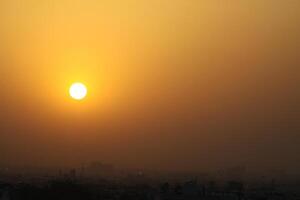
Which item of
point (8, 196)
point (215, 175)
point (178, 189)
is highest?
point (215, 175)

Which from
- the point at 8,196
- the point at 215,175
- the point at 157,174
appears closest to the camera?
the point at 8,196

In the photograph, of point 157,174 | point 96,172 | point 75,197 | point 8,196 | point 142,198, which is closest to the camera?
point 8,196

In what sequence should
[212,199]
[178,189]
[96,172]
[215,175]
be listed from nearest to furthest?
1. [212,199]
2. [178,189]
3. [215,175]
4. [96,172]

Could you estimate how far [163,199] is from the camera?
4209 centimetres

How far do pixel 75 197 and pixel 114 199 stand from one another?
3.79 metres

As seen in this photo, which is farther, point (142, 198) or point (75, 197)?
point (142, 198)

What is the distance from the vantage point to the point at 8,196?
34.8m

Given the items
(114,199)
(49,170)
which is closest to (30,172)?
(49,170)

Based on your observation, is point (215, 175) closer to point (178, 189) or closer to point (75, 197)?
point (178, 189)

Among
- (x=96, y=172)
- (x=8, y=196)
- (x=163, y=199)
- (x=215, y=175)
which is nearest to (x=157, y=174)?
(x=96, y=172)

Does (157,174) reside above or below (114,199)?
above

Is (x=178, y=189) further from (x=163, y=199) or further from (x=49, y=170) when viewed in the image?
(x=49, y=170)

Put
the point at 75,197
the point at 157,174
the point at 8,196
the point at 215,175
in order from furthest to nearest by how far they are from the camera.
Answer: the point at 157,174 < the point at 215,175 < the point at 75,197 < the point at 8,196

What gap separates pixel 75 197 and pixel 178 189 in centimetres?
1485
